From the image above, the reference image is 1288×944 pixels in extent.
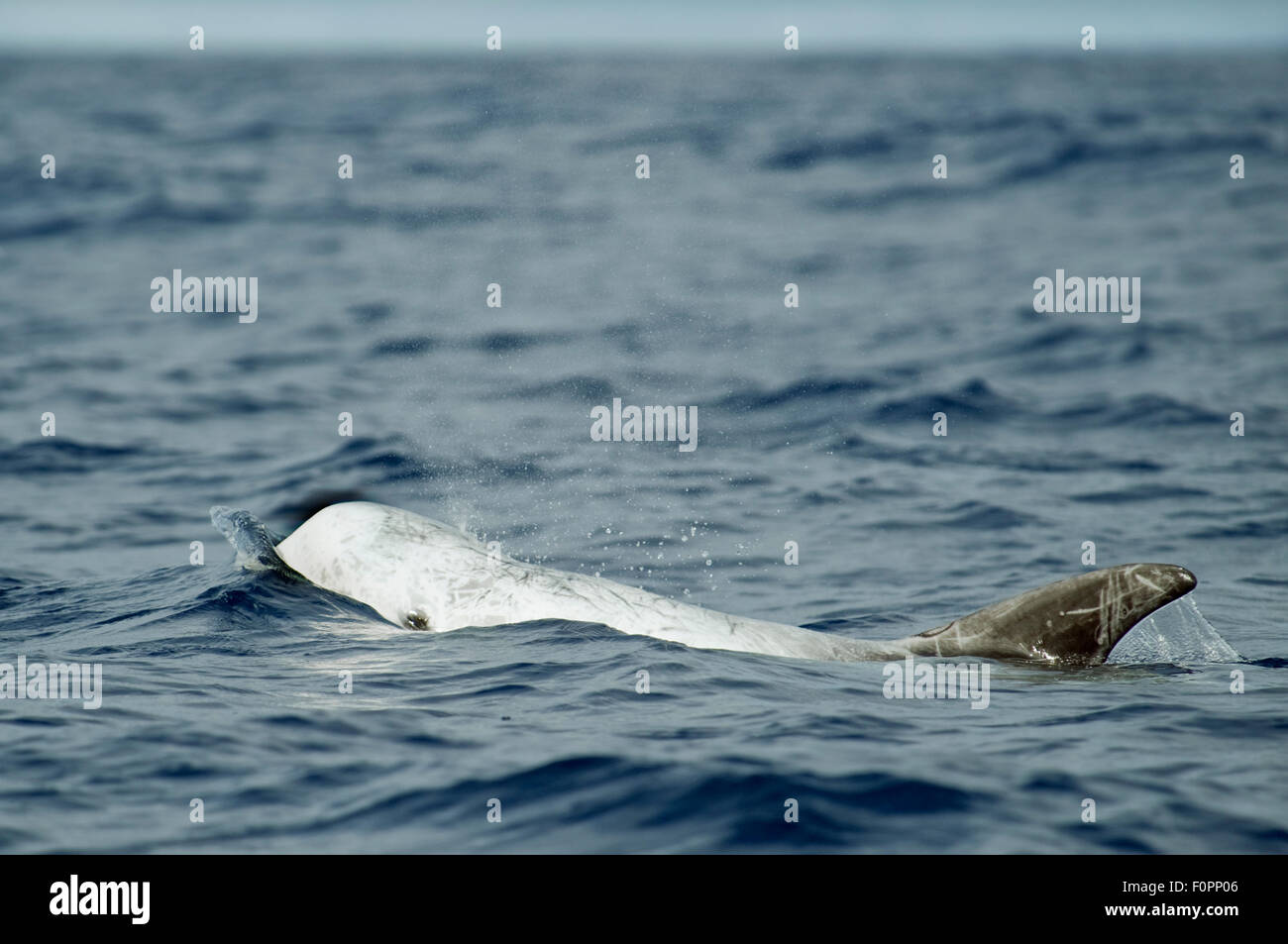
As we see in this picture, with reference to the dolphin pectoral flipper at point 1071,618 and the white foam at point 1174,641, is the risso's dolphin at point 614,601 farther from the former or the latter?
the white foam at point 1174,641

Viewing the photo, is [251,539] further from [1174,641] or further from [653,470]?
[1174,641]

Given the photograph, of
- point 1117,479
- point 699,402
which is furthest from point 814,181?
point 1117,479

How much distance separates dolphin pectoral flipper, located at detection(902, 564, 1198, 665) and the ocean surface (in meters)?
0.34

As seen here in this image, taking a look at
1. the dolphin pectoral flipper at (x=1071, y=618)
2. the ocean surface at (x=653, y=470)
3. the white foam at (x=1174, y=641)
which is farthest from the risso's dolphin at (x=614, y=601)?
the white foam at (x=1174, y=641)

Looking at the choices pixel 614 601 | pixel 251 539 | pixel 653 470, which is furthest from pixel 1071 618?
pixel 653 470

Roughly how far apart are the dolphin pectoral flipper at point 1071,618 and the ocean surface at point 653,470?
34 centimetres

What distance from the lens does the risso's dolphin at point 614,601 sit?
10.6m

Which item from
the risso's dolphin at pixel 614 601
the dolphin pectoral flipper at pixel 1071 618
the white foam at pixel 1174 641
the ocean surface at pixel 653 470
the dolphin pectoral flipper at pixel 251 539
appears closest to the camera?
the ocean surface at pixel 653 470

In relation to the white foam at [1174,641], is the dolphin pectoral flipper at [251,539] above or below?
above

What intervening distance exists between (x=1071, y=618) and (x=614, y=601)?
364cm

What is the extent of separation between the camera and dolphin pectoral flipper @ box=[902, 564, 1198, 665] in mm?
10508

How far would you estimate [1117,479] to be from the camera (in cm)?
1759

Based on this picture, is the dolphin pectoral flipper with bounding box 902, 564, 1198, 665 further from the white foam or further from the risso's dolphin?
the white foam

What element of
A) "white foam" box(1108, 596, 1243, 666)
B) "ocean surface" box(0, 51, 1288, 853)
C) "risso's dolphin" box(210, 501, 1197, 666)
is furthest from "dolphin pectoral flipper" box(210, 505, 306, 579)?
"white foam" box(1108, 596, 1243, 666)
